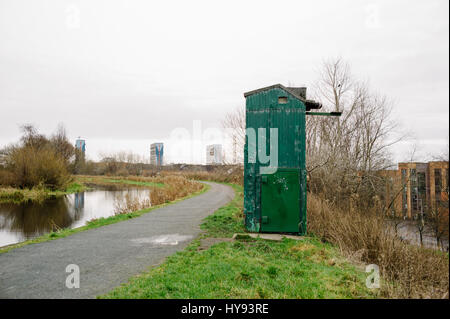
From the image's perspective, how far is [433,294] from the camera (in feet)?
13.7

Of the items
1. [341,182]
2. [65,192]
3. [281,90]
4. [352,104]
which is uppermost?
[352,104]

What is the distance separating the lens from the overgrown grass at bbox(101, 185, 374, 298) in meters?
4.46

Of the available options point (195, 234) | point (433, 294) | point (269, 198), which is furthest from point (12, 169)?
point (433, 294)

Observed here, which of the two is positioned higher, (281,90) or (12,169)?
Result: (281,90)

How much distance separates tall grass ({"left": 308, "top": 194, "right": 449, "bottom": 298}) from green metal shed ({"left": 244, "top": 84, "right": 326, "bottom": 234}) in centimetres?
124

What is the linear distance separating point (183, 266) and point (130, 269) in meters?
1.03

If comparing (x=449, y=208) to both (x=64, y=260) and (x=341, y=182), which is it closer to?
(x=64, y=260)

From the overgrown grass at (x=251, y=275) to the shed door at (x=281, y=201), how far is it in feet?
4.69

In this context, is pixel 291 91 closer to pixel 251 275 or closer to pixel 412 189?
pixel 251 275

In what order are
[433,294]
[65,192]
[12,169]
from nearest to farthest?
[433,294], [12,169], [65,192]

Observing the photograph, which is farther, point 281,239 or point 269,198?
point 269,198

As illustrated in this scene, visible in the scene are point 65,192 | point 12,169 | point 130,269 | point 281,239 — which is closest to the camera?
point 130,269

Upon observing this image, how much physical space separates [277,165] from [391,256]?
13.0ft

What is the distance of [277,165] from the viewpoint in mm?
9070
